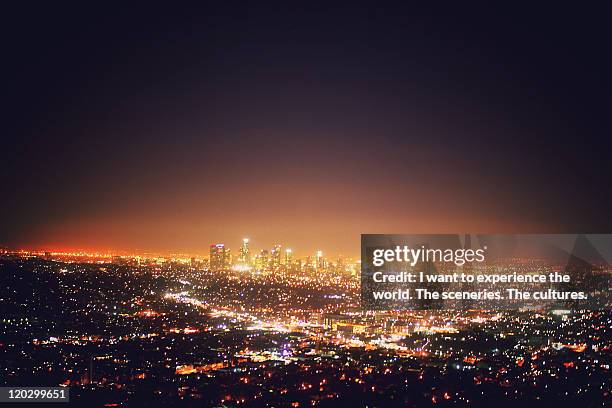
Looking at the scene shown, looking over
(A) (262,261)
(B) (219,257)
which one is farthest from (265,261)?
(B) (219,257)

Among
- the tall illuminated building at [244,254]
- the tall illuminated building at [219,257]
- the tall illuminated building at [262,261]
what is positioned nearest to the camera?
the tall illuminated building at [244,254]

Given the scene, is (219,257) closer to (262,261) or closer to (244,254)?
(244,254)

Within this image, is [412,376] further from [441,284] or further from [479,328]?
[479,328]

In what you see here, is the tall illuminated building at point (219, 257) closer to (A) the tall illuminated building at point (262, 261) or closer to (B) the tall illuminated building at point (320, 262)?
(A) the tall illuminated building at point (262, 261)

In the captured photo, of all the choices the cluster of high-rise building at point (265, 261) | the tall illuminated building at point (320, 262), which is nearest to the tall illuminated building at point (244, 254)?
the cluster of high-rise building at point (265, 261)

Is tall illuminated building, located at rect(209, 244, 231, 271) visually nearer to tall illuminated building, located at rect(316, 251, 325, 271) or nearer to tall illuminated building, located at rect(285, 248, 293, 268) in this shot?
tall illuminated building, located at rect(285, 248, 293, 268)

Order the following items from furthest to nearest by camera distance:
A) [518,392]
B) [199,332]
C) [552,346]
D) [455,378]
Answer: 1. [199,332]
2. [552,346]
3. [455,378]
4. [518,392]

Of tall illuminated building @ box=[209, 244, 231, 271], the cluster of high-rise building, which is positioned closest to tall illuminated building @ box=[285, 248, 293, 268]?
the cluster of high-rise building

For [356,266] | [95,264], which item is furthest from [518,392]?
[95,264]

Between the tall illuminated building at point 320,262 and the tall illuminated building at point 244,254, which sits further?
the tall illuminated building at point 244,254

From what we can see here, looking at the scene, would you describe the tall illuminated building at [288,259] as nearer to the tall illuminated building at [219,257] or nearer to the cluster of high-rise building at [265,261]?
the cluster of high-rise building at [265,261]

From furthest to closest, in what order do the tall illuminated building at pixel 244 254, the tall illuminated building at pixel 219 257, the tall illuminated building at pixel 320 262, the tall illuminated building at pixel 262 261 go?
the tall illuminated building at pixel 262 261 → the tall illuminated building at pixel 219 257 → the tall illuminated building at pixel 244 254 → the tall illuminated building at pixel 320 262
